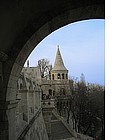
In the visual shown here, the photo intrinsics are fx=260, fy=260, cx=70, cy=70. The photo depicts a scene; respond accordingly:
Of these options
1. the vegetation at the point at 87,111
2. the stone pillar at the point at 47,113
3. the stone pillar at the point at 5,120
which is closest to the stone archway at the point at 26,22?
the stone pillar at the point at 5,120

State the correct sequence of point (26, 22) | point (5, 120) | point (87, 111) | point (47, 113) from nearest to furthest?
point (5, 120)
point (26, 22)
point (47, 113)
point (87, 111)

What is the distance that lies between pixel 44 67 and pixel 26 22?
1390 inches

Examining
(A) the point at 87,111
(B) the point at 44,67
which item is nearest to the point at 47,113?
A: (A) the point at 87,111

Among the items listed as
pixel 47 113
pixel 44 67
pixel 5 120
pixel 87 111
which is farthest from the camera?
pixel 44 67

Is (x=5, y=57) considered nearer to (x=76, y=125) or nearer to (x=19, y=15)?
(x=19, y=15)

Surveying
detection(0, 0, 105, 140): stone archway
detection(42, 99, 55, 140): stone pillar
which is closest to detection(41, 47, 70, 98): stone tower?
detection(42, 99, 55, 140): stone pillar

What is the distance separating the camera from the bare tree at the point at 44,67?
3783 centimetres

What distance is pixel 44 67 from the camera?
3953 centimetres

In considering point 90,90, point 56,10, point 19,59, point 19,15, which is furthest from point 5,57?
point 90,90

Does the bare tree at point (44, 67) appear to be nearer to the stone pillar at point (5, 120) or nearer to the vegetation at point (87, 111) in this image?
the vegetation at point (87, 111)

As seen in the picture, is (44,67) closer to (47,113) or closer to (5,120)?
(47,113)
